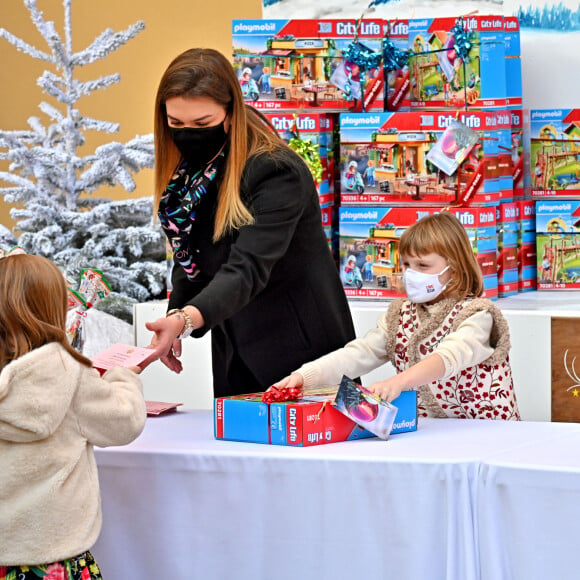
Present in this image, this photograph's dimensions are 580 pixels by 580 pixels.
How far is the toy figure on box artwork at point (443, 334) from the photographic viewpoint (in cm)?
227

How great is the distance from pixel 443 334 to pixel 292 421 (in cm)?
62

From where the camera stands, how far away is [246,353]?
2.25 metres

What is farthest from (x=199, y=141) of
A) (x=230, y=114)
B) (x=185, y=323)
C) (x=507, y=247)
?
(x=507, y=247)

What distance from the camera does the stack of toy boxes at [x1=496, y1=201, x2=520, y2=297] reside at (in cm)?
320

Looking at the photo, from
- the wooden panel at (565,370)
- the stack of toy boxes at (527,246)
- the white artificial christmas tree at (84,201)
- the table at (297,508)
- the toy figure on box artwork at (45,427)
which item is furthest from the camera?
the white artificial christmas tree at (84,201)

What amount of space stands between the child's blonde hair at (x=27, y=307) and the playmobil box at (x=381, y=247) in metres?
1.60

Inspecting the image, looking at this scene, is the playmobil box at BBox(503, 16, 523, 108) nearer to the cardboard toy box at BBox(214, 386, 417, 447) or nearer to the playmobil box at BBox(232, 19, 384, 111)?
the playmobil box at BBox(232, 19, 384, 111)

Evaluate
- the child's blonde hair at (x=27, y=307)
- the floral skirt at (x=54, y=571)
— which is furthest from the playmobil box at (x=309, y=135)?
the floral skirt at (x=54, y=571)

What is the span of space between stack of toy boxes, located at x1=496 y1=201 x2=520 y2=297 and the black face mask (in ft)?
4.23

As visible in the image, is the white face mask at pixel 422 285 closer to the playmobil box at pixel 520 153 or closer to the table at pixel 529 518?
the table at pixel 529 518

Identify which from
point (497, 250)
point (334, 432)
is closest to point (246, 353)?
point (334, 432)

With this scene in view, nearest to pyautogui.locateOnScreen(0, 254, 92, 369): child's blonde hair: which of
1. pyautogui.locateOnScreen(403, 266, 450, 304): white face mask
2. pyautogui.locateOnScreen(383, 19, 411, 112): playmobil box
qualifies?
pyautogui.locateOnScreen(403, 266, 450, 304): white face mask

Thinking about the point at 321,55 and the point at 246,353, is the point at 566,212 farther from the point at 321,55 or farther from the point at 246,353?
the point at 246,353

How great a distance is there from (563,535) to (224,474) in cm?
58
